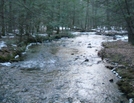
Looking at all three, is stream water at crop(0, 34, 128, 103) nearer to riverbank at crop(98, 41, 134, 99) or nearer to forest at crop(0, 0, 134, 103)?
forest at crop(0, 0, 134, 103)

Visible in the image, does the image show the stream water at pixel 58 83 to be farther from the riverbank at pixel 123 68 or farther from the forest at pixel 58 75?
the riverbank at pixel 123 68

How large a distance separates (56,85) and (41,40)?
60.7ft

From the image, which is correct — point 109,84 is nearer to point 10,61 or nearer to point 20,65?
point 20,65

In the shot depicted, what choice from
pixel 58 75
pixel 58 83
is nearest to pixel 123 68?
pixel 58 75

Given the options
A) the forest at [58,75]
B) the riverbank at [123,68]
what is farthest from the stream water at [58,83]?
the riverbank at [123,68]

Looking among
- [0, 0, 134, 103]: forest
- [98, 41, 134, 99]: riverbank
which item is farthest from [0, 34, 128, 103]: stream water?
[98, 41, 134, 99]: riverbank

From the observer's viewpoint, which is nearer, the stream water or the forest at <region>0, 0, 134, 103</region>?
the forest at <region>0, 0, 134, 103</region>

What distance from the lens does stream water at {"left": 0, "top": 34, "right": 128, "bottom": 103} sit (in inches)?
357

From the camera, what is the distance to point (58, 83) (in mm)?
11047

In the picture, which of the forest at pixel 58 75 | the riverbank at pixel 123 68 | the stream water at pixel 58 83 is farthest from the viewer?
the riverbank at pixel 123 68

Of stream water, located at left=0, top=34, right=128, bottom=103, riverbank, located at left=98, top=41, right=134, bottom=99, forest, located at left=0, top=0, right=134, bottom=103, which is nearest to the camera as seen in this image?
forest, located at left=0, top=0, right=134, bottom=103

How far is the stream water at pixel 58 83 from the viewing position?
9.07 metres

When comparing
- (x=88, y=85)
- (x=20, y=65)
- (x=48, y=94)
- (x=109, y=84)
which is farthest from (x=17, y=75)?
(x=109, y=84)

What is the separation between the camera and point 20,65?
14.7 meters
